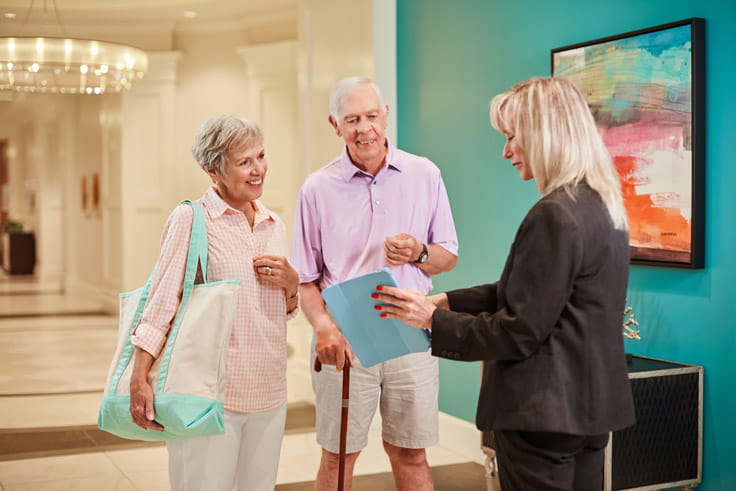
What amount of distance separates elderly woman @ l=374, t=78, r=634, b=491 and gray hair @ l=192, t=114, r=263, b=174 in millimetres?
780

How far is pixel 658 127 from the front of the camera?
325cm

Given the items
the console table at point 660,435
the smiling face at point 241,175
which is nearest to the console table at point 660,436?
the console table at point 660,435

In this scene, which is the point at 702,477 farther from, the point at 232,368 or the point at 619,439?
the point at 232,368

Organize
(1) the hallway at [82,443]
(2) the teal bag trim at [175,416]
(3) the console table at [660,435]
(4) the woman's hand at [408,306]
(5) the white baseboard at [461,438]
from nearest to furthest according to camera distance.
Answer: (4) the woman's hand at [408,306] → (2) the teal bag trim at [175,416] → (3) the console table at [660,435] → (1) the hallway at [82,443] → (5) the white baseboard at [461,438]

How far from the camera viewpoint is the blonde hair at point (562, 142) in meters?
1.75

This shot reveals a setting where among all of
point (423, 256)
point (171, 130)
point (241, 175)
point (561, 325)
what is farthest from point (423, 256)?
point (171, 130)

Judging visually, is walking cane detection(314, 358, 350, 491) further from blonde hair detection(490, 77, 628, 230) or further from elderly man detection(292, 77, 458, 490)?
blonde hair detection(490, 77, 628, 230)

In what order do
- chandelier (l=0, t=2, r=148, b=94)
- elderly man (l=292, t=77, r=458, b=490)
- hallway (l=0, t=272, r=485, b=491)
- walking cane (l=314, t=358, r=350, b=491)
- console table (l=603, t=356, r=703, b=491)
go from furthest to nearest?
chandelier (l=0, t=2, r=148, b=94) → hallway (l=0, t=272, r=485, b=491) → console table (l=603, t=356, r=703, b=491) → elderly man (l=292, t=77, r=458, b=490) → walking cane (l=314, t=358, r=350, b=491)

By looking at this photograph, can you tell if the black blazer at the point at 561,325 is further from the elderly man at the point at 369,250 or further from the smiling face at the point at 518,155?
the elderly man at the point at 369,250

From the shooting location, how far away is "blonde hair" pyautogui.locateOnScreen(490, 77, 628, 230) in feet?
5.73

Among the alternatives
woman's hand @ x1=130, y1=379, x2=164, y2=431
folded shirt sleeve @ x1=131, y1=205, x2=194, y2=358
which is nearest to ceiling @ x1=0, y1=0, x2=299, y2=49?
folded shirt sleeve @ x1=131, y1=205, x2=194, y2=358

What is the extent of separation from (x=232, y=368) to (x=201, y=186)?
753 cm

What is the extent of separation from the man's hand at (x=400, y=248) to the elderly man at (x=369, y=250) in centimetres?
6

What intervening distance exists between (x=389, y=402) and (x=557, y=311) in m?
1.12
